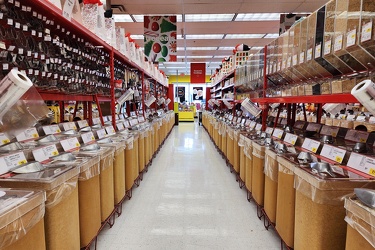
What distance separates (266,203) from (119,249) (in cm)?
138

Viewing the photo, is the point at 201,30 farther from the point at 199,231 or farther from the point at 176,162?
the point at 199,231

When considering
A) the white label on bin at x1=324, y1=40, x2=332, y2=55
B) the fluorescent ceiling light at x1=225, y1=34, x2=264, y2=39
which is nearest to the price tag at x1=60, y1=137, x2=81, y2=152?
the white label on bin at x1=324, y1=40, x2=332, y2=55

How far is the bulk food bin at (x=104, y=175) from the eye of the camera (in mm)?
2183

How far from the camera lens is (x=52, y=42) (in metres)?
2.28

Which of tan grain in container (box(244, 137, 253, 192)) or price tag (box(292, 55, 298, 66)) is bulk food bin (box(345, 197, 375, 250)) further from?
tan grain in container (box(244, 137, 253, 192))

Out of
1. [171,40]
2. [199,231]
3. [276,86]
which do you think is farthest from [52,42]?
[171,40]

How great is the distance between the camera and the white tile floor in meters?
2.29

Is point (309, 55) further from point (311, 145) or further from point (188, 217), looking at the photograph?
point (188, 217)

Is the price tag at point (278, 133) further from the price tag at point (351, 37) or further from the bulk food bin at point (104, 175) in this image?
the bulk food bin at point (104, 175)

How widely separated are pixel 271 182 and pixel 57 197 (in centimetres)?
171

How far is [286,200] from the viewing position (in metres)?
1.93

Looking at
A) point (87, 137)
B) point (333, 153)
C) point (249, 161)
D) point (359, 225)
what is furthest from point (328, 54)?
point (87, 137)

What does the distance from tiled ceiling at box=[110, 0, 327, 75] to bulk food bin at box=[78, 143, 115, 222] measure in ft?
16.0

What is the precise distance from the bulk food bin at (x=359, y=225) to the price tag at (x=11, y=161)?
6.01ft
